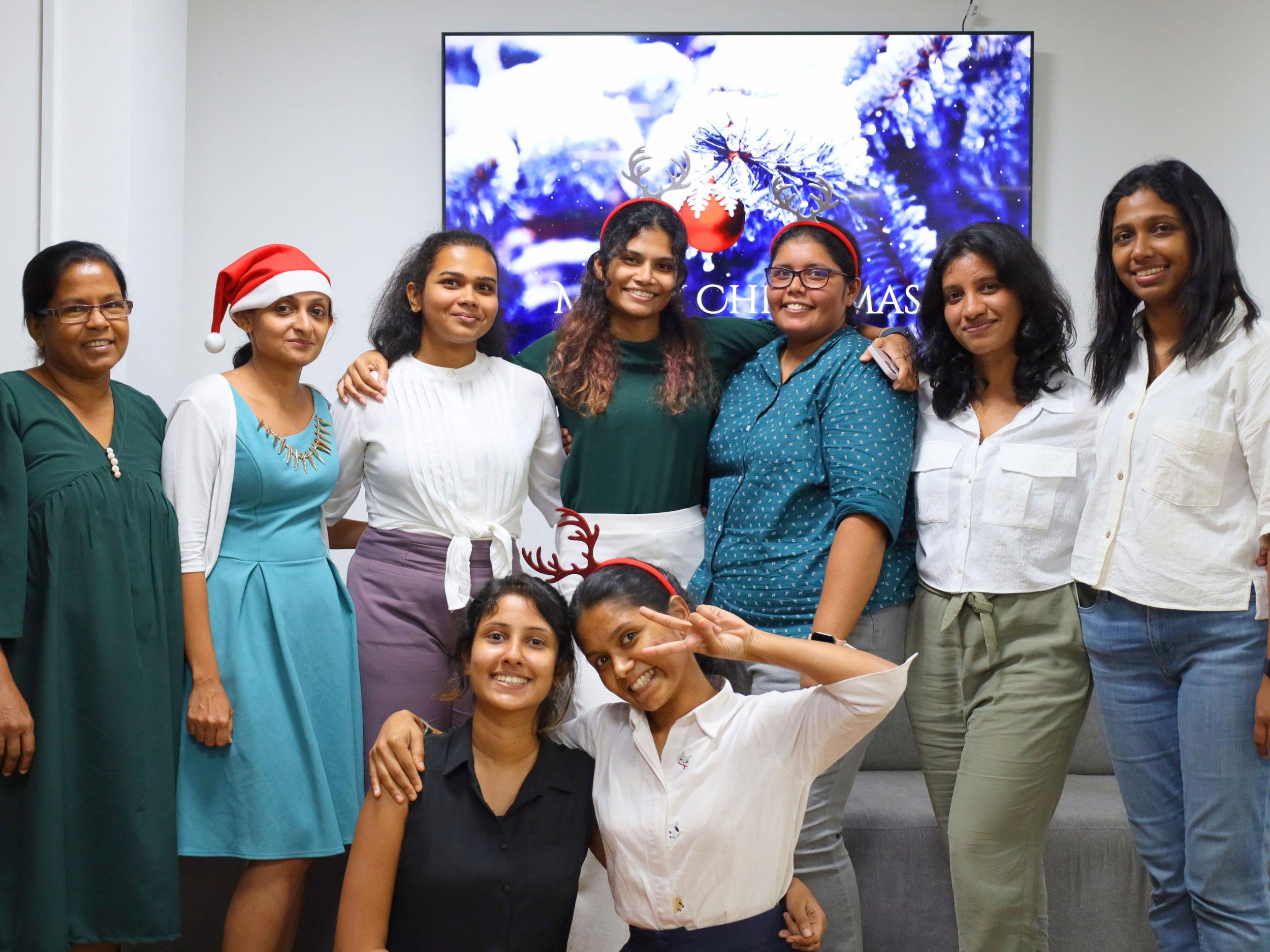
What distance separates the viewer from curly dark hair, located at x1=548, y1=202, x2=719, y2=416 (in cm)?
231

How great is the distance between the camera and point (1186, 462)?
1.80m

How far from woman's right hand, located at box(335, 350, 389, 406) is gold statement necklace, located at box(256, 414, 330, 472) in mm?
87

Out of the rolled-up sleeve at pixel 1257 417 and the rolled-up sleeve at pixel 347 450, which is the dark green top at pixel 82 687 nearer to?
the rolled-up sleeve at pixel 347 450

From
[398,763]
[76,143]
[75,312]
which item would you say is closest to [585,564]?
[398,763]

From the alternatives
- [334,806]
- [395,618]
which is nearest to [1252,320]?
[395,618]

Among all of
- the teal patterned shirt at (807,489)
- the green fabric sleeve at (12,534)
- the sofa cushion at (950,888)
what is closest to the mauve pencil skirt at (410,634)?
the teal patterned shirt at (807,489)

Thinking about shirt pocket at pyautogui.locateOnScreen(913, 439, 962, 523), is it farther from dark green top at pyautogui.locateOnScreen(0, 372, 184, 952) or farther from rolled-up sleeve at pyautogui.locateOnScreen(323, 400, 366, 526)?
dark green top at pyautogui.locateOnScreen(0, 372, 184, 952)

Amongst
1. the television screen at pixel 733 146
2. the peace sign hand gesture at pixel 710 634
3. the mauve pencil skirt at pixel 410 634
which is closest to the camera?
the peace sign hand gesture at pixel 710 634

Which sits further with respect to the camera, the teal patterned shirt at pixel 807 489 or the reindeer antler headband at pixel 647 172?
the reindeer antler headband at pixel 647 172

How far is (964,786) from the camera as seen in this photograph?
194cm

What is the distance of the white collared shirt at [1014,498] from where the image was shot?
1937 millimetres

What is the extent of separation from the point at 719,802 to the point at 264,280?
128cm

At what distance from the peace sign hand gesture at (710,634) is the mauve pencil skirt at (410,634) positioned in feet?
2.11

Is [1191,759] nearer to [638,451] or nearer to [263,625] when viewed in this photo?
[638,451]
